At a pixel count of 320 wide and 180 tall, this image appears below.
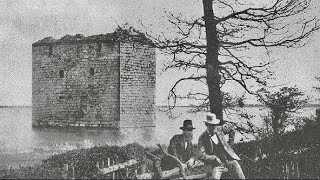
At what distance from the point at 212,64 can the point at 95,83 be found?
2146 cm

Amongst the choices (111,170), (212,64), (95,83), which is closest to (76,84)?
(95,83)

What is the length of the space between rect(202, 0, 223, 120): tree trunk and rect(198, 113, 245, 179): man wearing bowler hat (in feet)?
9.38

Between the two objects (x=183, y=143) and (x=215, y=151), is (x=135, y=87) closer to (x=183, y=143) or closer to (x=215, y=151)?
(x=183, y=143)

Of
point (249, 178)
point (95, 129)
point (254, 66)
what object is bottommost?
point (95, 129)

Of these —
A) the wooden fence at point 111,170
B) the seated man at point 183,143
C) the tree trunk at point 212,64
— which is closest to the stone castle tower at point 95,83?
the tree trunk at point 212,64

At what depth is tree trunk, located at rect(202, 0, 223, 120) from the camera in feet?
38.4

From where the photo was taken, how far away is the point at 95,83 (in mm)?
32125

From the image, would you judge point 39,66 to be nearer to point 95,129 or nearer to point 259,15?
point 95,129

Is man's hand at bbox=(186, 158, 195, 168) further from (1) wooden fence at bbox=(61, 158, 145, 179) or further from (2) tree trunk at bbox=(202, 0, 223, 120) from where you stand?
(2) tree trunk at bbox=(202, 0, 223, 120)

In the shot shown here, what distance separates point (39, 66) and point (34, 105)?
350cm

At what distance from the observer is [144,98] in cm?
3109

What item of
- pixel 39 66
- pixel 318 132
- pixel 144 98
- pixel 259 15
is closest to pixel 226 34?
pixel 259 15

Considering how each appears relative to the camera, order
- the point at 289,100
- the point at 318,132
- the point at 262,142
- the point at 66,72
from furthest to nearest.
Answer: the point at 66,72 < the point at 289,100 < the point at 318,132 < the point at 262,142

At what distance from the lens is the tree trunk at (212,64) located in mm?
11711
